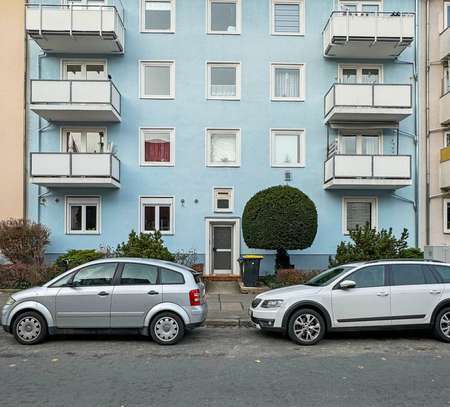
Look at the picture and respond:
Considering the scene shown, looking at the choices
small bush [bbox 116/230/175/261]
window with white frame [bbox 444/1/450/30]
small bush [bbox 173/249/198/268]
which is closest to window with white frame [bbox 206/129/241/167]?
small bush [bbox 173/249/198/268]

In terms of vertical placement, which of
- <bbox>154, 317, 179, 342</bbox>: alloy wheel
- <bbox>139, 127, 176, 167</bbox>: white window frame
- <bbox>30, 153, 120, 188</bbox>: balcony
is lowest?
<bbox>154, 317, 179, 342</bbox>: alloy wheel

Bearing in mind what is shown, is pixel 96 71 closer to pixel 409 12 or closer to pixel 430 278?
pixel 409 12

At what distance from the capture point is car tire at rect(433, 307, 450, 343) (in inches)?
332

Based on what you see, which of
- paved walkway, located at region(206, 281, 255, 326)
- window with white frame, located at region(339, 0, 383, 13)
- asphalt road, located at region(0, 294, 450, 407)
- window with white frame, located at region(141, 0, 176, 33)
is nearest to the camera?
asphalt road, located at region(0, 294, 450, 407)

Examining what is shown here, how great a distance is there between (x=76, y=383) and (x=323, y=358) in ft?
12.1

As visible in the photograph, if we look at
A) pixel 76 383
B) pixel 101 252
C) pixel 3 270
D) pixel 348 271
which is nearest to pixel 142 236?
pixel 101 252

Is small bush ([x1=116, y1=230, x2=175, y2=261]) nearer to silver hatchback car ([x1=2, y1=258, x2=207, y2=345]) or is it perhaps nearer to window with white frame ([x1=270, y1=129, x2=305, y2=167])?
silver hatchback car ([x1=2, y1=258, x2=207, y2=345])

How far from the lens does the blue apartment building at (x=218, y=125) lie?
57.9 ft

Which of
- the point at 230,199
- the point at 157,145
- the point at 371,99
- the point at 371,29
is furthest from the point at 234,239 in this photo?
the point at 371,29

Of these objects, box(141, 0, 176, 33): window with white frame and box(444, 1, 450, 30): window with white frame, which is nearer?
box(141, 0, 176, 33): window with white frame

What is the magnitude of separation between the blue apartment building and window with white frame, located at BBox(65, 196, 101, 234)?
0.04 meters

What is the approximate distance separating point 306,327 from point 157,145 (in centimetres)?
1144

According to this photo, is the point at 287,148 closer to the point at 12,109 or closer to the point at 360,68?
the point at 360,68

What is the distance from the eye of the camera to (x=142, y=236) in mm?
14000
